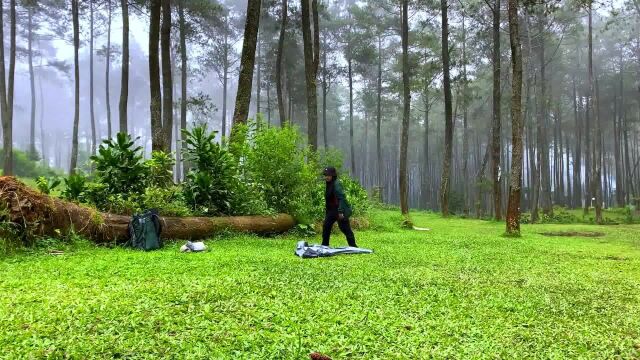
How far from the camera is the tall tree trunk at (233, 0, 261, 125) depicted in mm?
9182

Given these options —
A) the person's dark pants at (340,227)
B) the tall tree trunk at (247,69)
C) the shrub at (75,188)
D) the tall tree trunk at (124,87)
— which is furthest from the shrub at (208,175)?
the tall tree trunk at (124,87)

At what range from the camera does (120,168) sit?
6637 mm

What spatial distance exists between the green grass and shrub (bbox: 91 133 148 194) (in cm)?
185

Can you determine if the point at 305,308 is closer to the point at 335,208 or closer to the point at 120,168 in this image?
the point at 335,208

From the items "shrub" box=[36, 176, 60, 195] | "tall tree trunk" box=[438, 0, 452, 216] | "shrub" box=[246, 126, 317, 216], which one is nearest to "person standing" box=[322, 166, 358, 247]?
"shrub" box=[246, 126, 317, 216]

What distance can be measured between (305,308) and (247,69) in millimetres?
7368

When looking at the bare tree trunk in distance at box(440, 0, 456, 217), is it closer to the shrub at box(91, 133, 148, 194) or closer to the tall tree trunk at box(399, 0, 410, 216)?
the tall tree trunk at box(399, 0, 410, 216)

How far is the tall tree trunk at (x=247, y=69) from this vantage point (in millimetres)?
9182

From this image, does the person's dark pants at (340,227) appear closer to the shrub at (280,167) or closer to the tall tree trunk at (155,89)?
the shrub at (280,167)

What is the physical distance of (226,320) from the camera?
253 cm

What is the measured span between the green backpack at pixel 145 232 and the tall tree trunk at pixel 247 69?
3957 millimetres

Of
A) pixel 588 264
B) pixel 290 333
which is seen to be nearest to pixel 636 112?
pixel 588 264

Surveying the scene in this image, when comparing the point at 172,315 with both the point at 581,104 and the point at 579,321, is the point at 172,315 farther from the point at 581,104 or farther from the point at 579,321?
the point at 581,104

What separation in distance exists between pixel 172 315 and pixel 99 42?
35.9 meters
